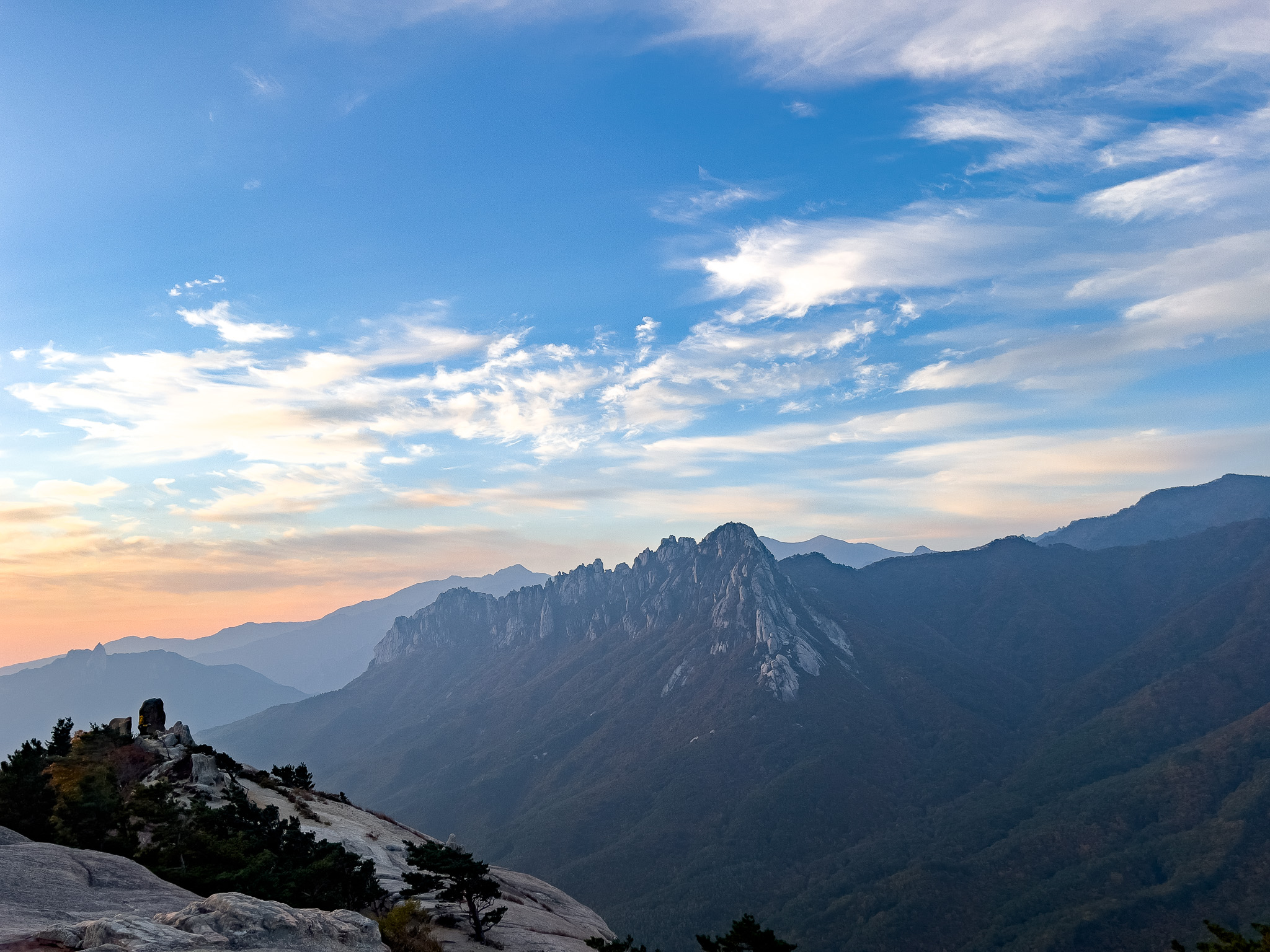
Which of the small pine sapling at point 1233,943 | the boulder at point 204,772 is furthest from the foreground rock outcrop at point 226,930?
the boulder at point 204,772

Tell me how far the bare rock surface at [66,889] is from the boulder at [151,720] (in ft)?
193

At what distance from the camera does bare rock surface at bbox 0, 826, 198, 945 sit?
24.9 m

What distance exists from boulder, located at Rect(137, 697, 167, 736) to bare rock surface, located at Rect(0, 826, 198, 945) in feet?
193

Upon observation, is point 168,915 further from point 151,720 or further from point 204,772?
point 151,720

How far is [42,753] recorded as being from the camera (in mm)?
62812

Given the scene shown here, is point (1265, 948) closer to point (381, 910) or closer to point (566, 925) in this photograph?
point (566, 925)

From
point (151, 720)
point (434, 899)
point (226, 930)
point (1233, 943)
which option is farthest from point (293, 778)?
point (1233, 943)

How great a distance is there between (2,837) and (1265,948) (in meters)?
75.9

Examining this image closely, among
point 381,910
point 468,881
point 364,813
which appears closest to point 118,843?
point 381,910

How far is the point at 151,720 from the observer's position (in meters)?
91.9

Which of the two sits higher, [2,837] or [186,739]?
[2,837]

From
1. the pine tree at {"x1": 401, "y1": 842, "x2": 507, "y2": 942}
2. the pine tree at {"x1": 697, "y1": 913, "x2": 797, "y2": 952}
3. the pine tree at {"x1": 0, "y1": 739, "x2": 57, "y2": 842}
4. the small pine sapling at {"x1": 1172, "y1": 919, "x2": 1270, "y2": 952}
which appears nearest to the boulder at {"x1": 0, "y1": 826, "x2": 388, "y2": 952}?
the pine tree at {"x1": 401, "y1": 842, "x2": 507, "y2": 942}

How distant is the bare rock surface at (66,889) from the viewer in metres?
24.9

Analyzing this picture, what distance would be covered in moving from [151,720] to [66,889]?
75074 millimetres
